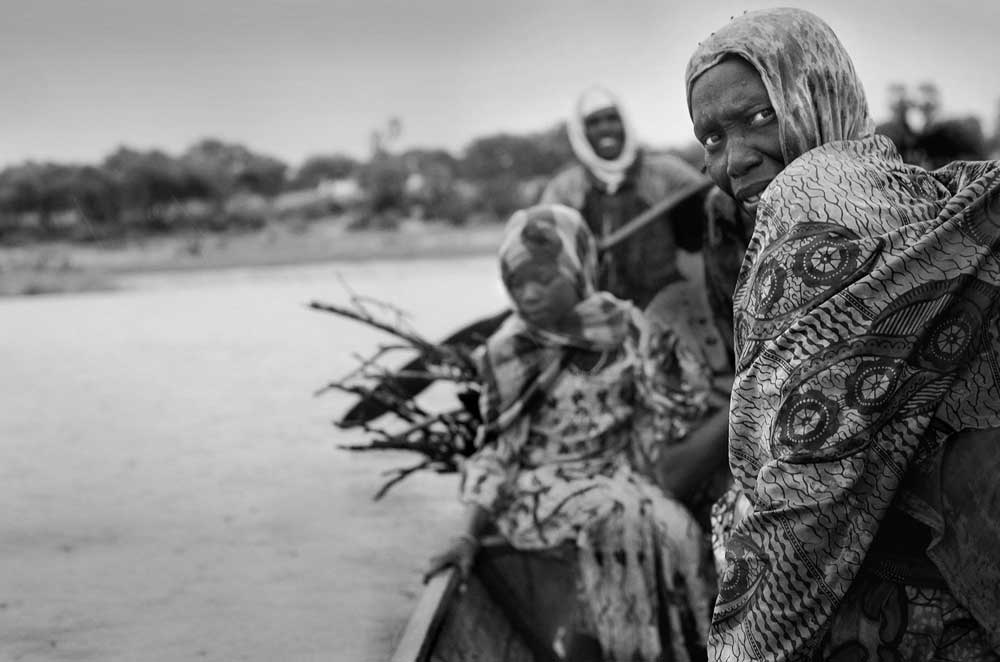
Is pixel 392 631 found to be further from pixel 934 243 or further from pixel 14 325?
pixel 14 325

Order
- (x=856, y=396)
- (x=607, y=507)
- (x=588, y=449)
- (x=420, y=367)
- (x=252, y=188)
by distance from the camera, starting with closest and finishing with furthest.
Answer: (x=856, y=396), (x=607, y=507), (x=588, y=449), (x=420, y=367), (x=252, y=188)

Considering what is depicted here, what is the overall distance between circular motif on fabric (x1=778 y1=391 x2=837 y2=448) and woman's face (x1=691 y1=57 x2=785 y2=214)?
0.35m

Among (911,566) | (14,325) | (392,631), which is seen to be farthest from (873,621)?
(14,325)

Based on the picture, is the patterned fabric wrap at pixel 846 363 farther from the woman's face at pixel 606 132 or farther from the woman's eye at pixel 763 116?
the woman's face at pixel 606 132

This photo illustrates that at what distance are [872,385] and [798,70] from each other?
46 centimetres

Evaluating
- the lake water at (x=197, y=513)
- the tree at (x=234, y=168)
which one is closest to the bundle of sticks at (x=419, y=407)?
the lake water at (x=197, y=513)

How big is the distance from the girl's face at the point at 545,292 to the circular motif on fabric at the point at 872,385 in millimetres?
2196

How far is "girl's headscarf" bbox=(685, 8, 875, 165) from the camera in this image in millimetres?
1729

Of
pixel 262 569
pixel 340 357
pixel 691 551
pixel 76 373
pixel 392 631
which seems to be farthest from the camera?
pixel 340 357

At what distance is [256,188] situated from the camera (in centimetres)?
4691

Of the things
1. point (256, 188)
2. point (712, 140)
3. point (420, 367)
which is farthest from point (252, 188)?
point (712, 140)

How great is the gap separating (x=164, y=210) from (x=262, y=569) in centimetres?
3627

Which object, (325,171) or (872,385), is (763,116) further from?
(325,171)

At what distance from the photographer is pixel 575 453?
3.73 metres
